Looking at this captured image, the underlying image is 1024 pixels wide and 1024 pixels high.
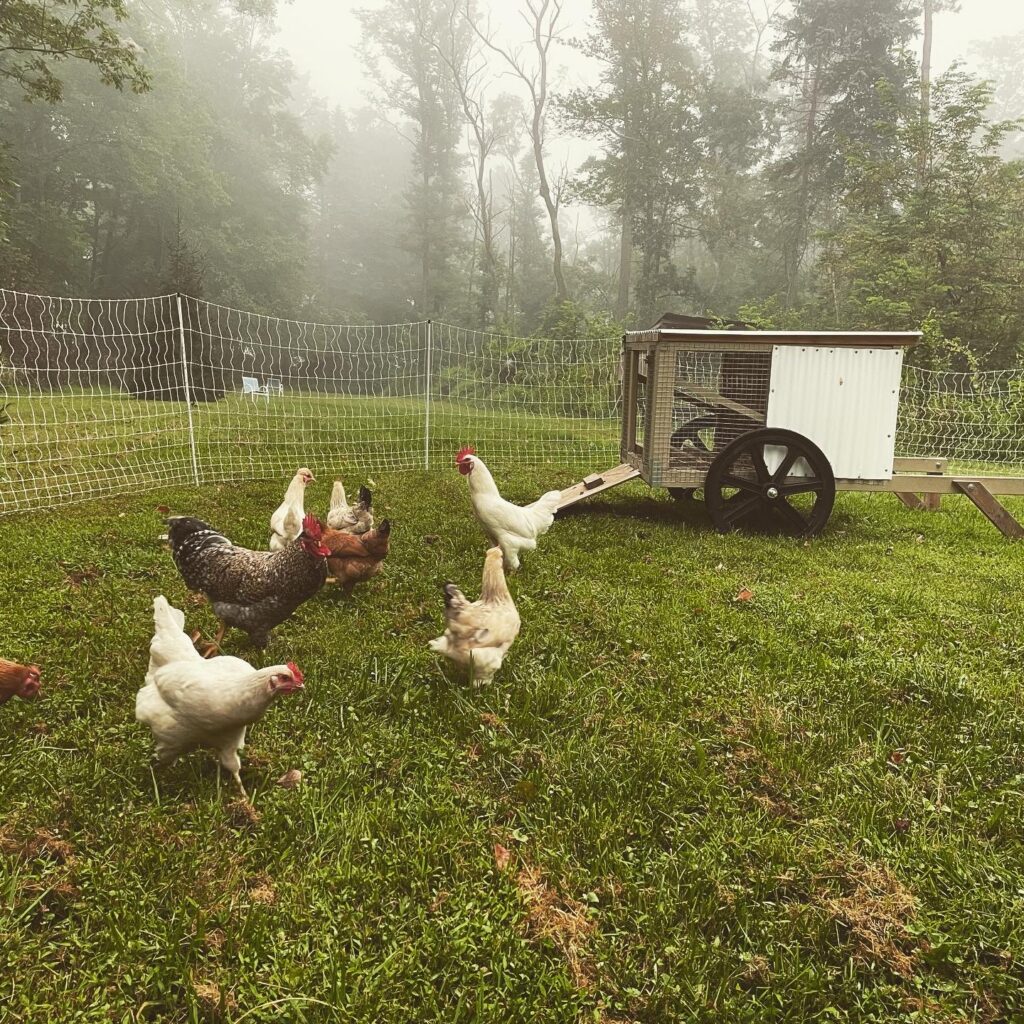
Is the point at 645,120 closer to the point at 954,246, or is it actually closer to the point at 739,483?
the point at 954,246

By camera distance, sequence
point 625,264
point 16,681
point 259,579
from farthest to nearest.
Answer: point 625,264
point 259,579
point 16,681

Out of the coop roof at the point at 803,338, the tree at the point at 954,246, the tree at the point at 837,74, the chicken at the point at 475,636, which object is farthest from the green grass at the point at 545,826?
the tree at the point at 837,74

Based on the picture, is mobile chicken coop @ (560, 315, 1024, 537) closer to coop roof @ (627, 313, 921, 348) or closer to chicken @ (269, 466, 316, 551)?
coop roof @ (627, 313, 921, 348)

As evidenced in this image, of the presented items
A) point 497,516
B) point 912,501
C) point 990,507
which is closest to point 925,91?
point 912,501

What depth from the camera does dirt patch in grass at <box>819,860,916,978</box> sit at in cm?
153

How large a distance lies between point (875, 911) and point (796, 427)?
12.8 ft

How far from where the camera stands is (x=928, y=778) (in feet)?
6.97

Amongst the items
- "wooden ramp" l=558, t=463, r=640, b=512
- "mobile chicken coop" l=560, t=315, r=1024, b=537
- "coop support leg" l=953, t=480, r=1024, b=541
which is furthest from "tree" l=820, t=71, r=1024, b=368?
"wooden ramp" l=558, t=463, r=640, b=512

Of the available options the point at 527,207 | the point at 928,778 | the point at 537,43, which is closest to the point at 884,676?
the point at 928,778

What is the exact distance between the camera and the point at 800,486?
4.88 m

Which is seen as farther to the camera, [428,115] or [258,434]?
[428,115]

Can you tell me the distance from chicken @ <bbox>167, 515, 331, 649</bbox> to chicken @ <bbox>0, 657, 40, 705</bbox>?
75cm

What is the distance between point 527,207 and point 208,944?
112 feet

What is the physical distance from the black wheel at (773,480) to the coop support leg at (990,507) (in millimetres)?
1148
